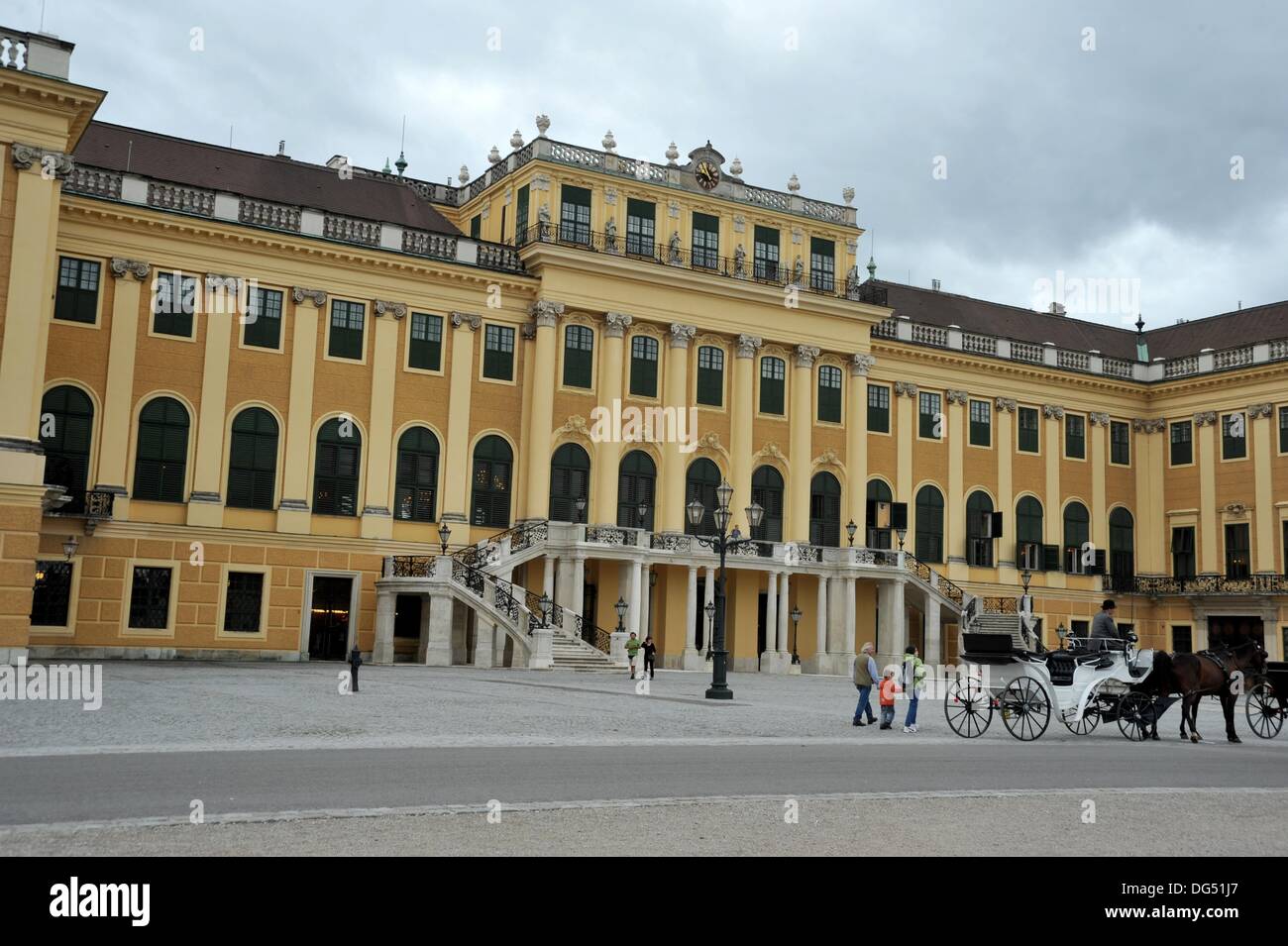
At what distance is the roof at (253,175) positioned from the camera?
42875 millimetres

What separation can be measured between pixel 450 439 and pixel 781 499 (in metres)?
13.5

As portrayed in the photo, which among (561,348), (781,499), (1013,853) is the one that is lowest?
(1013,853)

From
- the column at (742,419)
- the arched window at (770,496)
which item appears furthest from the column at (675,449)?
the arched window at (770,496)

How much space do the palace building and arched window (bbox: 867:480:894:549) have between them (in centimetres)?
26

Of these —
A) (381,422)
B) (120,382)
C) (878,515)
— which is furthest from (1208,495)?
(120,382)

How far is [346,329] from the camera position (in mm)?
43500

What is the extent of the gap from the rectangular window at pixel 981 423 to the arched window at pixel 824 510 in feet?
26.9

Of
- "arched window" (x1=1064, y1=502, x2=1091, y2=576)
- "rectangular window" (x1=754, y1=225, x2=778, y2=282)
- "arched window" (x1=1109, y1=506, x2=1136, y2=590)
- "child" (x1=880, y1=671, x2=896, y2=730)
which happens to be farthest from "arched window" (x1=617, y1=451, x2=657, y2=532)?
"child" (x1=880, y1=671, x2=896, y2=730)

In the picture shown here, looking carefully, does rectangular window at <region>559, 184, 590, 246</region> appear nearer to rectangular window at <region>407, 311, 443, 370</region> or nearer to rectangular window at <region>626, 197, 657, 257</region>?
rectangular window at <region>626, 197, 657, 257</region>

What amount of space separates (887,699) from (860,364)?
104 ft

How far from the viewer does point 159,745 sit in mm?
15289
